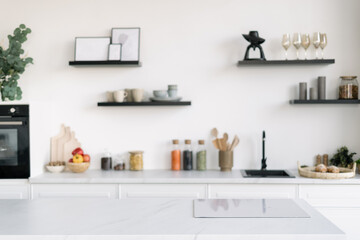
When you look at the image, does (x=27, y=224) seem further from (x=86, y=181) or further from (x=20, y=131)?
(x=20, y=131)

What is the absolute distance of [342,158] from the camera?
3848 millimetres

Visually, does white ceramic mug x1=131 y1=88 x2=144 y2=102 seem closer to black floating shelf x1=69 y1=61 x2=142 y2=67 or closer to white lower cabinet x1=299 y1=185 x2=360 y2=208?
black floating shelf x1=69 y1=61 x2=142 y2=67

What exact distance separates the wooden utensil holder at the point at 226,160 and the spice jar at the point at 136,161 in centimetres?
73

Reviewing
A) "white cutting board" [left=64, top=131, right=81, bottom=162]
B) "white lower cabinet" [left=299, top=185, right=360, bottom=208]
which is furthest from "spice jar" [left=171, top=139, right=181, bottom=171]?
"white lower cabinet" [left=299, top=185, right=360, bottom=208]

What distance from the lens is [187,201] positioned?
2.42m

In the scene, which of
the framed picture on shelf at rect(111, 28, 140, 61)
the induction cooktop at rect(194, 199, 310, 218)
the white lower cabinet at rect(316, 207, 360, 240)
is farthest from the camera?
the framed picture on shelf at rect(111, 28, 140, 61)

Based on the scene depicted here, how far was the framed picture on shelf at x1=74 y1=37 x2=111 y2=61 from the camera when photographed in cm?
400

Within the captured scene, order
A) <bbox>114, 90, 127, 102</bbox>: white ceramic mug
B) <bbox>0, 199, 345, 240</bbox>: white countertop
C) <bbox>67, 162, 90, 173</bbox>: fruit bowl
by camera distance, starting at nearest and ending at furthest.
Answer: <bbox>0, 199, 345, 240</bbox>: white countertop
<bbox>67, 162, 90, 173</bbox>: fruit bowl
<bbox>114, 90, 127, 102</bbox>: white ceramic mug

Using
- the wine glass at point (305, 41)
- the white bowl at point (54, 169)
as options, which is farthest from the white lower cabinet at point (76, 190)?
the wine glass at point (305, 41)

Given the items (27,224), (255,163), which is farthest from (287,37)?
(27,224)

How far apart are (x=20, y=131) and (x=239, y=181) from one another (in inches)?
74.2

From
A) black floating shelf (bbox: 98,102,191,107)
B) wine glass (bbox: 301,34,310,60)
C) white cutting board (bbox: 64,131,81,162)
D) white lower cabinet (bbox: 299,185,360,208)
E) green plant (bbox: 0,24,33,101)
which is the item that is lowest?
Result: white lower cabinet (bbox: 299,185,360,208)

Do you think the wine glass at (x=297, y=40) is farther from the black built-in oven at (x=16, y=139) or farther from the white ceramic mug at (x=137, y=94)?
the black built-in oven at (x=16, y=139)

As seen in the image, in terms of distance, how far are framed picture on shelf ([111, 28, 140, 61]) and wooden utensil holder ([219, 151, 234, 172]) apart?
1.22 metres
